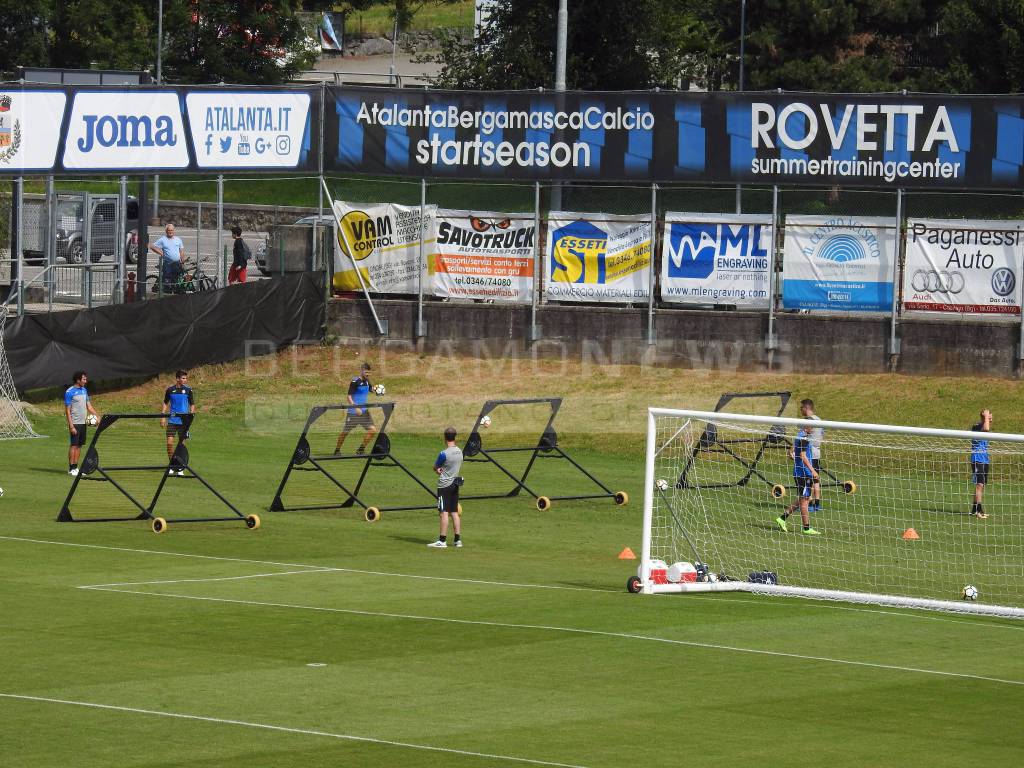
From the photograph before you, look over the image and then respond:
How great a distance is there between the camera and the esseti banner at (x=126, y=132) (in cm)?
3819

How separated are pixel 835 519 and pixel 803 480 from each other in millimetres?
1429

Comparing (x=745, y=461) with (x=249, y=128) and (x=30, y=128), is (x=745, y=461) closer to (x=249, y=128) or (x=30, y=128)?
→ (x=249, y=128)

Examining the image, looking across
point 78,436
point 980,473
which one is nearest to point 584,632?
point 980,473

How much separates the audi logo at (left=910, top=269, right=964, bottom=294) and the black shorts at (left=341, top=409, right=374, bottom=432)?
1330 cm

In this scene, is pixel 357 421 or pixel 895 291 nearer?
pixel 357 421

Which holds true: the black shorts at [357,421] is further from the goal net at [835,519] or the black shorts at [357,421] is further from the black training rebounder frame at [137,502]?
the goal net at [835,519]

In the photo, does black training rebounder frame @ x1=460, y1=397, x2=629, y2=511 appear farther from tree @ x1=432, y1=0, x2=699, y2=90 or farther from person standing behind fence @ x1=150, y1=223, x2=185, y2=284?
tree @ x1=432, y1=0, x2=699, y2=90

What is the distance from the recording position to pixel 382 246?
39.2m

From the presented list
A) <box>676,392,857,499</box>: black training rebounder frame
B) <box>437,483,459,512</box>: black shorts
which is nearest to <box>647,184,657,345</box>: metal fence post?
<box>676,392,857,499</box>: black training rebounder frame

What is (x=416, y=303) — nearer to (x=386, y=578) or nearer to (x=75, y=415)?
(x=75, y=415)

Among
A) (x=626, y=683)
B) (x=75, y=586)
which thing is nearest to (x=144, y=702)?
(x=626, y=683)

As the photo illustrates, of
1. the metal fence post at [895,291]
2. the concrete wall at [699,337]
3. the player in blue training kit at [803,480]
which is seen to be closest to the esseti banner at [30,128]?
the concrete wall at [699,337]

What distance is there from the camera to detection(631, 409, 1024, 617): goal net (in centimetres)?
1900

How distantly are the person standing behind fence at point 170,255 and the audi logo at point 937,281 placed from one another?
1732 cm
